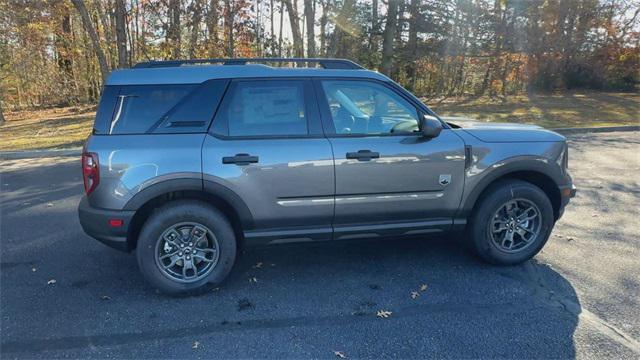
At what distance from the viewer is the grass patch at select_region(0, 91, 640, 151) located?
1172 cm

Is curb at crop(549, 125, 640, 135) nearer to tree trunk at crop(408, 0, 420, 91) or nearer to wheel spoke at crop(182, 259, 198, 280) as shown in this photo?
tree trunk at crop(408, 0, 420, 91)

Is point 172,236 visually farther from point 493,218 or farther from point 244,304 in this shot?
point 493,218

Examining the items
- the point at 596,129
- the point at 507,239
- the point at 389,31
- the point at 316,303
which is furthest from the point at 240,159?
the point at 389,31

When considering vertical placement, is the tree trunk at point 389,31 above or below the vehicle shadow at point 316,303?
above

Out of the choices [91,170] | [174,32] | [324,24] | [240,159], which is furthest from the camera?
[324,24]

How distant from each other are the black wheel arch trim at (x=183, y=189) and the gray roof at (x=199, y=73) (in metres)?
0.82

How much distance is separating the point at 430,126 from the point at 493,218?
110 cm

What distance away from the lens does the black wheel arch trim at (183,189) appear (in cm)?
319

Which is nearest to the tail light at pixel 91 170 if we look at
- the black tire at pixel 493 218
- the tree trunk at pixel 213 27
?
the black tire at pixel 493 218

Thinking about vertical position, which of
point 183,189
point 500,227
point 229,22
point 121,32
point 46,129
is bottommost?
point 46,129

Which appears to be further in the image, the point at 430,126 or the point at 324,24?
the point at 324,24

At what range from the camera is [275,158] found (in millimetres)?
3295

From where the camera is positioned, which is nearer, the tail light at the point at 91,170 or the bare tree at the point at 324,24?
the tail light at the point at 91,170

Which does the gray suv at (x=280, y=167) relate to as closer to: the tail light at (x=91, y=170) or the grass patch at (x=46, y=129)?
the tail light at (x=91, y=170)
